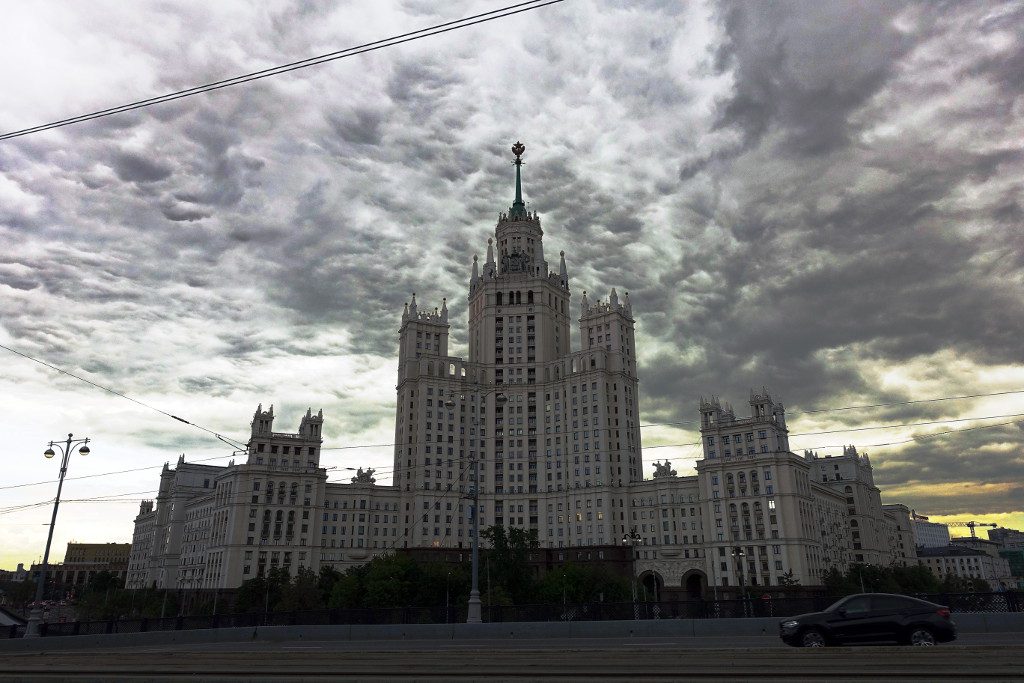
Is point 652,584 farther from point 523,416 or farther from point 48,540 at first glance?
point 48,540

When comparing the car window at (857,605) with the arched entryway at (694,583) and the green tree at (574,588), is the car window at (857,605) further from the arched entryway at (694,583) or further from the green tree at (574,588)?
the arched entryway at (694,583)

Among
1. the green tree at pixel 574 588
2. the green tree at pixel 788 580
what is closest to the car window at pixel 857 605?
the green tree at pixel 574 588

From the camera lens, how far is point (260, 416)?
14912 cm

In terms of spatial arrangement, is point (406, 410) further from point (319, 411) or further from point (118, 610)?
point (118, 610)

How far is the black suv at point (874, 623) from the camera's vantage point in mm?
19953

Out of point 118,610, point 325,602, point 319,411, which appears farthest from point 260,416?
point 325,602

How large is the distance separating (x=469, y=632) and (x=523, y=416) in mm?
133948

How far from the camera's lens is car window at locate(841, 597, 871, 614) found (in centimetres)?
2072

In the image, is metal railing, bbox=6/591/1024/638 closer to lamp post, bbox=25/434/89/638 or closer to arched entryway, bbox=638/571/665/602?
lamp post, bbox=25/434/89/638

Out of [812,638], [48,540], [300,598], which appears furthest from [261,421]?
[812,638]

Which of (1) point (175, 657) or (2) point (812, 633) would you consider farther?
(1) point (175, 657)

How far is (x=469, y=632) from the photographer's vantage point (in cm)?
3544

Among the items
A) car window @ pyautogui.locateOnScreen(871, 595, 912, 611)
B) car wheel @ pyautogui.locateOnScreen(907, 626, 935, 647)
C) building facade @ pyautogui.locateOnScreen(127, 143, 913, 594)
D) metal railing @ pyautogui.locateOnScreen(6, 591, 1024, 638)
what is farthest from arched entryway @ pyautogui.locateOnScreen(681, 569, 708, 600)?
car wheel @ pyautogui.locateOnScreen(907, 626, 935, 647)

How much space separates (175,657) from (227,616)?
20.1m
